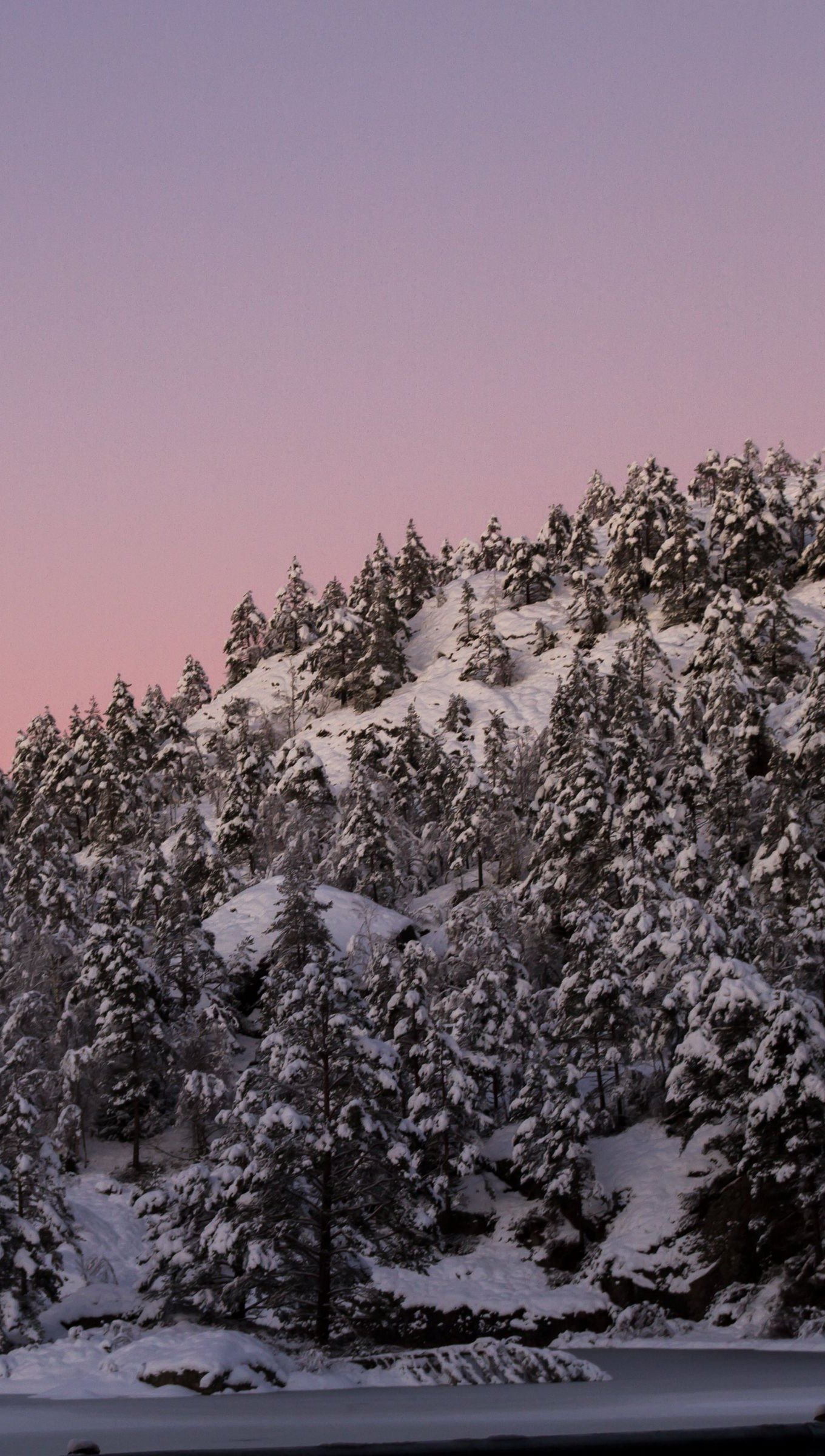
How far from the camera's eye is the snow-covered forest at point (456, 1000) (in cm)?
2756

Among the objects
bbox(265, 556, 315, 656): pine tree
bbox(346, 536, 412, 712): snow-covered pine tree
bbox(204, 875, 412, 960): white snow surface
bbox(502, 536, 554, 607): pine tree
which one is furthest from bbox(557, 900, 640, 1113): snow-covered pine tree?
bbox(265, 556, 315, 656): pine tree

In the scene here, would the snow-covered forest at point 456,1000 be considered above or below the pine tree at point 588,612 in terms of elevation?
below

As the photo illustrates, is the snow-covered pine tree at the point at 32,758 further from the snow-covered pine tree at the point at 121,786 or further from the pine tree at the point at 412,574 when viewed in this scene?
the pine tree at the point at 412,574

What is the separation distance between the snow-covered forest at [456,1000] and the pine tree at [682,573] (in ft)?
1.04

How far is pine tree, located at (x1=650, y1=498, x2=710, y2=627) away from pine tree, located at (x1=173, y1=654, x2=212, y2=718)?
171 feet

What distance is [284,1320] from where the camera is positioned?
85.1 feet

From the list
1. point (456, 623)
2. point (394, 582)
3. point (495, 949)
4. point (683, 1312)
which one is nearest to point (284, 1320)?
point (683, 1312)

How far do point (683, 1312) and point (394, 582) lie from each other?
102 meters

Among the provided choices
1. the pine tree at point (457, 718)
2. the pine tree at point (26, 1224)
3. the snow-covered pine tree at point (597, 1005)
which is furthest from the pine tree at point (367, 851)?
the pine tree at point (26, 1224)

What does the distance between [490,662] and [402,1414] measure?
9720 cm

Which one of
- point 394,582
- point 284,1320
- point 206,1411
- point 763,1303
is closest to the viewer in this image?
point 206,1411

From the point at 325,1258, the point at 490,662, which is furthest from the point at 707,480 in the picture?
the point at 325,1258

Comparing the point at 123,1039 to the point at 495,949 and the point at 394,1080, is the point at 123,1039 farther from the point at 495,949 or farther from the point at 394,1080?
the point at 394,1080

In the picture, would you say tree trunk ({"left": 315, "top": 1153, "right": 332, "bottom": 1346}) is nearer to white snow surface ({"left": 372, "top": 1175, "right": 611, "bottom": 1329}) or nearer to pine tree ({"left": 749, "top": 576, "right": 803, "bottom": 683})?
white snow surface ({"left": 372, "top": 1175, "right": 611, "bottom": 1329})
